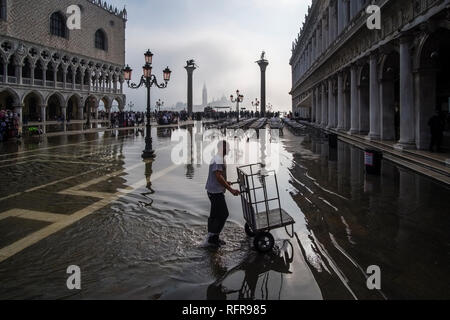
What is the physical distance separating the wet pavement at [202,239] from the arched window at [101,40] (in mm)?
62347

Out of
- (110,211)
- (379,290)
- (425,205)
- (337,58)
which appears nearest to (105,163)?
(110,211)

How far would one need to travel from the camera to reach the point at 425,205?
7.76 m

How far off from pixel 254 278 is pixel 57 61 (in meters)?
58.9

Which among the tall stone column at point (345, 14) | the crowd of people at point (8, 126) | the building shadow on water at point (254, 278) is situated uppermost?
the tall stone column at point (345, 14)

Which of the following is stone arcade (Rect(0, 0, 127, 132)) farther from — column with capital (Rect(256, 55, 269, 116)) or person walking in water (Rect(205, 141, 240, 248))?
person walking in water (Rect(205, 141, 240, 248))

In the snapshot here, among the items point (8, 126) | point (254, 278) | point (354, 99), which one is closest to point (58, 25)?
point (8, 126)

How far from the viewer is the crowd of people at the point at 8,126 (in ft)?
75.4

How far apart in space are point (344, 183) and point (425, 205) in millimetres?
2635

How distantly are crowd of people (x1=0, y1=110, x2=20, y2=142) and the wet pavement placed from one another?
14209 millimetres

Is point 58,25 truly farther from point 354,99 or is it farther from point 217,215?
point 217,215

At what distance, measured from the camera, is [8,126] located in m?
23.2

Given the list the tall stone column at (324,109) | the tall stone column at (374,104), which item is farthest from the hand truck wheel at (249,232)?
the tall stone column at (324,109)

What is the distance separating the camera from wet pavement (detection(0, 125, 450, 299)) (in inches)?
169

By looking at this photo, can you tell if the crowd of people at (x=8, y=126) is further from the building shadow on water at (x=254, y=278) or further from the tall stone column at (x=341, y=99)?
the building shadow on water at (x=254, y=278)
